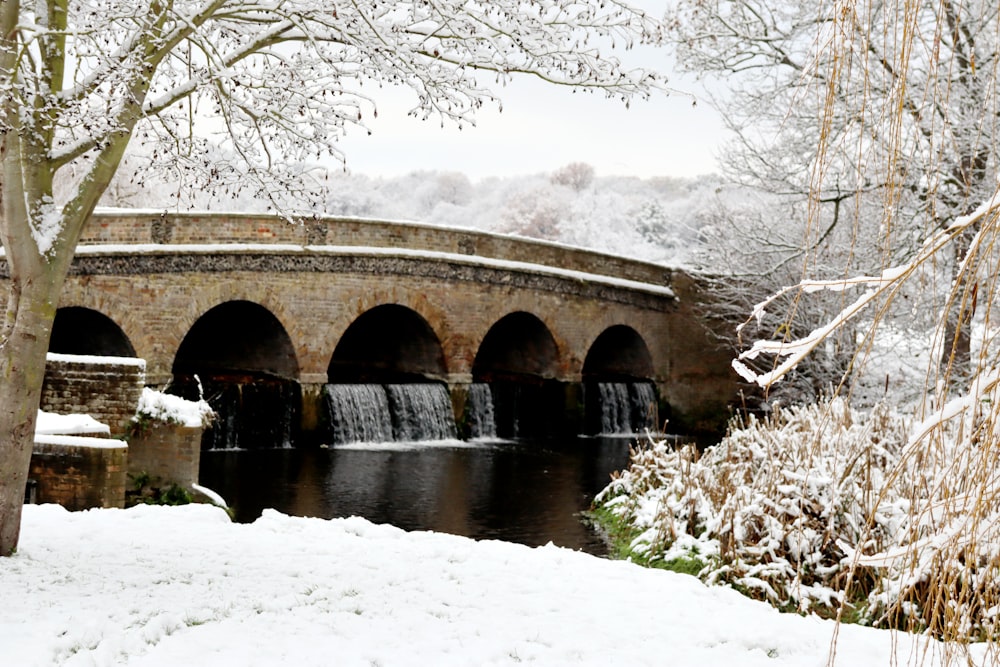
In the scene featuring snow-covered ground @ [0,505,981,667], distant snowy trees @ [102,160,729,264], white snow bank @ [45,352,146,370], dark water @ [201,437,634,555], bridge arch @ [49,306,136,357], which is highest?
distant snowy trees @ [102,160,729,264]

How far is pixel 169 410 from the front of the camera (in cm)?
977

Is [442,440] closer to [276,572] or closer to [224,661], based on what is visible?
[276,572]

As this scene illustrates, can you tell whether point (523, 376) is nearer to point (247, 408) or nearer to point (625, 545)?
point (247, 408)

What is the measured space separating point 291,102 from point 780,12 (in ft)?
24.4

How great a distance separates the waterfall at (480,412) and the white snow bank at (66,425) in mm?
11391

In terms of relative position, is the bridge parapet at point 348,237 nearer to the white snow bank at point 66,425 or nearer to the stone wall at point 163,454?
the stone wall at point 163,454

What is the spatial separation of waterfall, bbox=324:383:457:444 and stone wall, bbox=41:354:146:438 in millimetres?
8203

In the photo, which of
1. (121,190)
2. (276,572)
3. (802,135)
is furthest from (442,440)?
(121,190)

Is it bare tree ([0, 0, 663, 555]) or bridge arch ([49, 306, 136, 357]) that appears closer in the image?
bare tree ([0, 0, 663, 555])

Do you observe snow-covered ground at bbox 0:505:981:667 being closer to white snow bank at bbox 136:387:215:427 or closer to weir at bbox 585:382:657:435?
white snow bank at bbox 136:387:215:427

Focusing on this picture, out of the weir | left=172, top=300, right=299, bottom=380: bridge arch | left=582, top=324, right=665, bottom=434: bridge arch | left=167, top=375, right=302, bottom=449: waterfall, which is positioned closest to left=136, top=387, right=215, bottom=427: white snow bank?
left=167, top=375, right=302, bottom=449: waterfall

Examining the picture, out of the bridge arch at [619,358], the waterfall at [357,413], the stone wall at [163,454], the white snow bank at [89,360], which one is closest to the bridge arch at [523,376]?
the bridge arch at [619,358]

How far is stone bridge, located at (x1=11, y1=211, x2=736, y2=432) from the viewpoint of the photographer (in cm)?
1630

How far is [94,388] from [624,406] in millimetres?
14588
